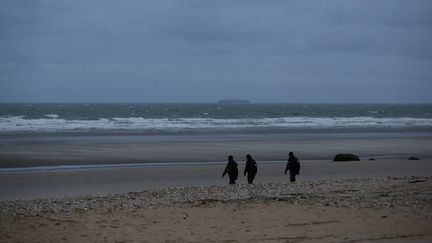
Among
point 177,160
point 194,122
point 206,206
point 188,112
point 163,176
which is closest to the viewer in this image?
point 206,206

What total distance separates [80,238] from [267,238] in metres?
2.70

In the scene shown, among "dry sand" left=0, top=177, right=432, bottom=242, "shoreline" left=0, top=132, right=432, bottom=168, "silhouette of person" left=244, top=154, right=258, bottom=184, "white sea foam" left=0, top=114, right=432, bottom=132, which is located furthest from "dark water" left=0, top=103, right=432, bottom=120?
"dry sand" left=0, top=177, right=432, bottom=242

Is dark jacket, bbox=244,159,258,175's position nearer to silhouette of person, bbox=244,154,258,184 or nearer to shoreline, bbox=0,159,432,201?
silhouette of person, bbox=244,154,258,184

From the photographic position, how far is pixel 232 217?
909 cm

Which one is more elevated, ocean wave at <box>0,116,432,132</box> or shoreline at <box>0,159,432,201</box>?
ocean wave at <box>0,116,432,132</box>

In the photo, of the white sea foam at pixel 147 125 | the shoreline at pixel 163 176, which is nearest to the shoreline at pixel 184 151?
the shoreline at pixel 163 176

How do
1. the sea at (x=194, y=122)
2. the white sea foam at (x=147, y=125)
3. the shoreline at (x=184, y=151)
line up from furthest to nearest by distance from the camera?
the white sea foam at (x=147, y=125) < the sea at (x=194, y=122) < the shoreline at (x=184, y=151)

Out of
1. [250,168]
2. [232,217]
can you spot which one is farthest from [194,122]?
[232,217]

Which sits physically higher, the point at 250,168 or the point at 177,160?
the point at 250,168

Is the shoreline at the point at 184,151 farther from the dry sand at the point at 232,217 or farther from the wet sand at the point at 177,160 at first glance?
the dry sand at the point at 232,217

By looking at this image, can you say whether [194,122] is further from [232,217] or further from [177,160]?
[232,217]

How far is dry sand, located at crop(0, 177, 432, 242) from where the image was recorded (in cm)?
790

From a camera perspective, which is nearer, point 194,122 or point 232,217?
point 232,217

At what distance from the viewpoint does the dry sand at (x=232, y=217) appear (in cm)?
790
